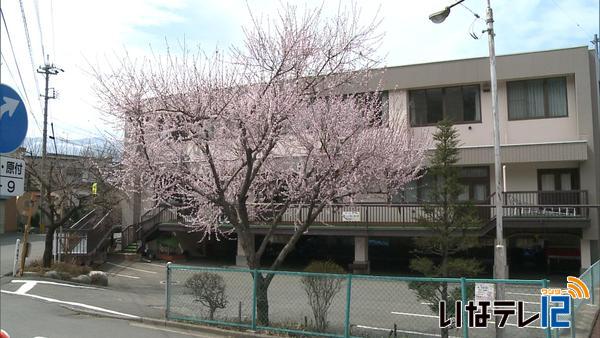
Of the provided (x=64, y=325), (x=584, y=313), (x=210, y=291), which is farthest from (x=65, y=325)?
(x=584, y=313)

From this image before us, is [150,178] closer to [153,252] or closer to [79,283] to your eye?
[79,283]

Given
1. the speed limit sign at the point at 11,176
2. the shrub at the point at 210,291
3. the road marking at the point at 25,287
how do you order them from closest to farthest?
the speed limit sign at the point at 11,176, the shrub at the point at 210,291, the road marking at the point at 25,287

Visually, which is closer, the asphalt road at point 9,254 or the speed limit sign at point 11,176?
the speed limit sign at point 11,176

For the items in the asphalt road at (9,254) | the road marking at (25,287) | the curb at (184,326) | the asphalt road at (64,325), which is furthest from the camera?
the asphalt road at (9,254)

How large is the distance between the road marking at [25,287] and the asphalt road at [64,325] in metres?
2.38

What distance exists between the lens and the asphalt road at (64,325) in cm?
1026

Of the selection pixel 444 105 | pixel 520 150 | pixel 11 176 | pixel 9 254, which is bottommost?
pixel 9 254

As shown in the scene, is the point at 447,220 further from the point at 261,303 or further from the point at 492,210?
the point at 492,210

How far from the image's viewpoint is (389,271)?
23328 mm

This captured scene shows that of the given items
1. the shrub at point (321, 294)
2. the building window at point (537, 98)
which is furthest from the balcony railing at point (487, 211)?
the shrub at point (321, 294)

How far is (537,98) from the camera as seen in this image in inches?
878

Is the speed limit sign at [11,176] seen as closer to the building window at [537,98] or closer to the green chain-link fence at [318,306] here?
the green chain-link fence at [318,306]

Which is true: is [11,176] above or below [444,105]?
below

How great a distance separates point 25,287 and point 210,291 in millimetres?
8750
